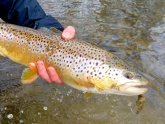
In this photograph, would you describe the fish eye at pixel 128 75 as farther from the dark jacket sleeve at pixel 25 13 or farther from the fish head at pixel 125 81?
the dark jacket sleeve at pixel 25 13

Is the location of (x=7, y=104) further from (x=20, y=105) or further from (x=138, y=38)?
(x=138, y=38)

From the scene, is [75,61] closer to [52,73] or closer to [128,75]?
[52,73]

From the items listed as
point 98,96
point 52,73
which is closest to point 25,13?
point 52,73

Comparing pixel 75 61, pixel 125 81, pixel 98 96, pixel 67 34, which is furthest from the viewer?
pixel 98 96

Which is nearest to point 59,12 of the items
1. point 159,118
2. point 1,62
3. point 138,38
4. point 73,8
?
point 73,8

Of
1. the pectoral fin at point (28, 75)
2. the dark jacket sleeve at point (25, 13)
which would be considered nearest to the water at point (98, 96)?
the dark jacket sleeve at point (25, 13)

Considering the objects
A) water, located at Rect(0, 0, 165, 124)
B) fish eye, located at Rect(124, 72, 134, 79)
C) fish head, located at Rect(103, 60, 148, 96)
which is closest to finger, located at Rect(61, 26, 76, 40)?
fish head, located at Rect(103, 60, 148, 96)
